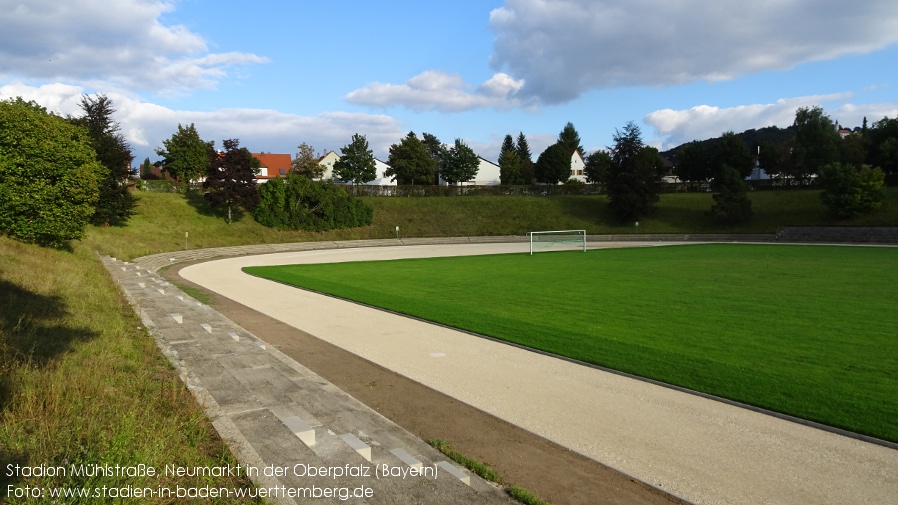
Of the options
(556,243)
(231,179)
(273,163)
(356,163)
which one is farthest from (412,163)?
(556,243)

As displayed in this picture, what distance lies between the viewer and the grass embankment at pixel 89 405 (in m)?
4.30

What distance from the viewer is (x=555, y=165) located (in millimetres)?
97188

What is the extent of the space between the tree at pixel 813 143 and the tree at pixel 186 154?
75.6 metres

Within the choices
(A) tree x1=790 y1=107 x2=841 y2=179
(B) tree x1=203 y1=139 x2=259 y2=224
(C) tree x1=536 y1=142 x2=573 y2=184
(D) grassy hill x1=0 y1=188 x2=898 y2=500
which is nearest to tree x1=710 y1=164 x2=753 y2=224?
(A) tree x1=790 y1=107 x2=841 y2=179

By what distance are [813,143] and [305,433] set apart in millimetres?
80084

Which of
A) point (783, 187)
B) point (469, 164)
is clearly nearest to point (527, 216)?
point (469, 164)

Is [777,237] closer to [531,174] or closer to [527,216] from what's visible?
[527,216]

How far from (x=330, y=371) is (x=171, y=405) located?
362 cm

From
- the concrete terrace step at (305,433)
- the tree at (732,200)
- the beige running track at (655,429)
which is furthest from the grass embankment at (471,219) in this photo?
the beige running track at (655,429)

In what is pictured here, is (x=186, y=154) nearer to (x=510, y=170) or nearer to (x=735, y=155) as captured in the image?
(x=510, y=170)

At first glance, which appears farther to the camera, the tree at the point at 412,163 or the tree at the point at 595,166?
the tree at the point at 595,166

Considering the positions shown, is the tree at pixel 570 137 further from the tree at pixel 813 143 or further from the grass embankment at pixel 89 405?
the grass embankment at pixel 89 405

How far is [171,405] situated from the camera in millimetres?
6059

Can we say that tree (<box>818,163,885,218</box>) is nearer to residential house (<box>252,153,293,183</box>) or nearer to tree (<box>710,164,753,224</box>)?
tree (<box>710,164,753,224</box>)
